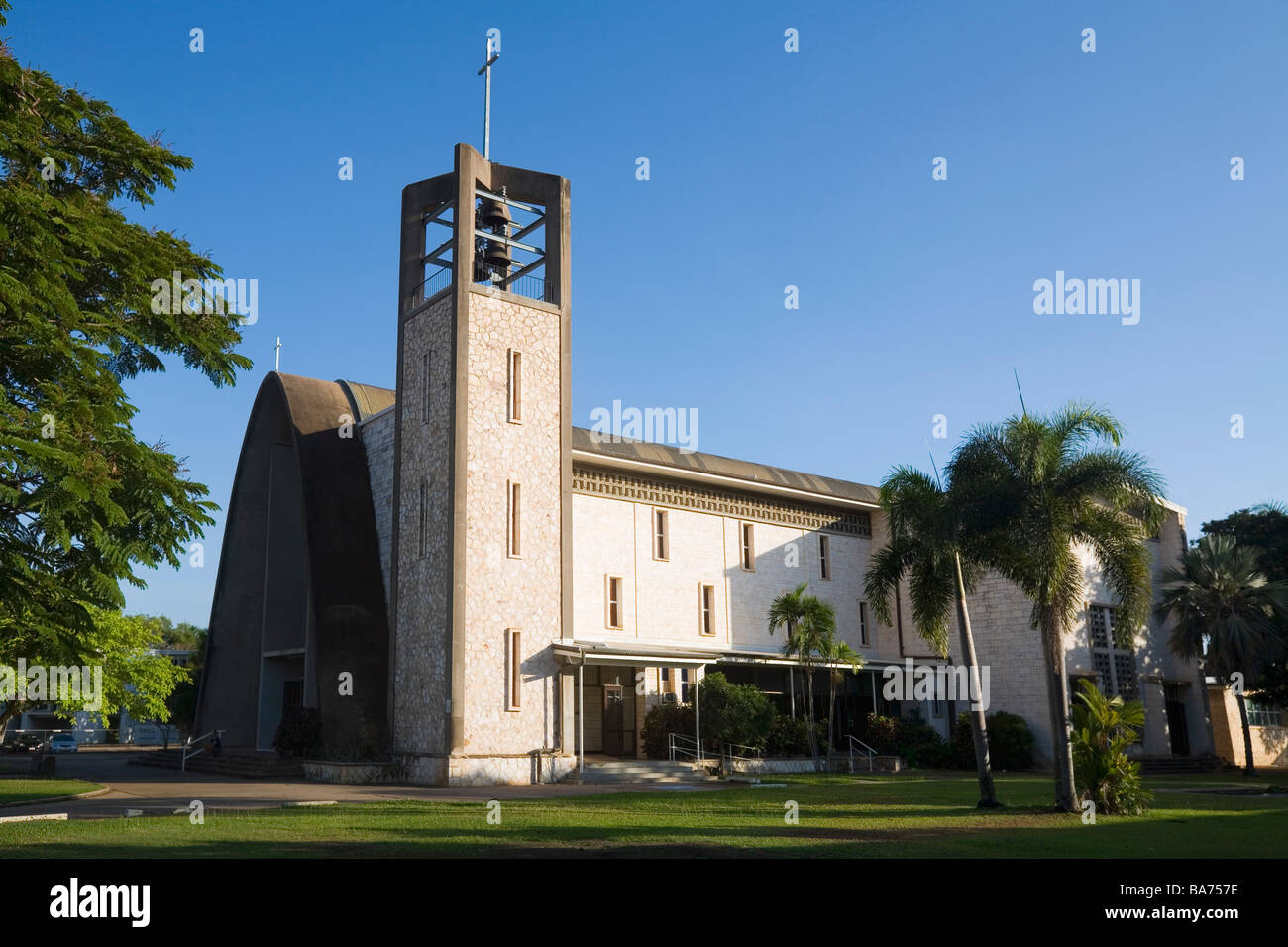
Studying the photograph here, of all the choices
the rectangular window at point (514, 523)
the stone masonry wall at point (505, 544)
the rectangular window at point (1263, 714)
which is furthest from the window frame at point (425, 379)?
the rectangular window at point (1263, 714)

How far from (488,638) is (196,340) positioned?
13.1 meters

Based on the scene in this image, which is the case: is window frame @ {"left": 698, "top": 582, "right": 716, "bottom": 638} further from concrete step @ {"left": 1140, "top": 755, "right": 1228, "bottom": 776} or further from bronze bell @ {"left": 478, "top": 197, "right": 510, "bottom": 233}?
concrete step @ {"left": 1140, "top": 755, "right": 1228, "bottom": 776}

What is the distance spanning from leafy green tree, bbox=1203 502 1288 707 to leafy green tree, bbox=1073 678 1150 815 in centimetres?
2579

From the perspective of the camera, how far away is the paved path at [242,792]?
17641 millimetres

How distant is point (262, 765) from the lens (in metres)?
27.4

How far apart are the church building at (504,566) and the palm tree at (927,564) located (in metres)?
9.11

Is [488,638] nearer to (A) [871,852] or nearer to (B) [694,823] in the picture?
(B) [694,823]

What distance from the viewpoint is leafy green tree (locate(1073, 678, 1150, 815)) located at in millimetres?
17844

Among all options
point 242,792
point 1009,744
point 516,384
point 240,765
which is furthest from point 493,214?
point 1009,744

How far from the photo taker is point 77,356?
12500mm

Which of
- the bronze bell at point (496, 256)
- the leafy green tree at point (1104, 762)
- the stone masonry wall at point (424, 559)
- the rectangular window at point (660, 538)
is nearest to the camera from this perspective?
the leafy green tree at point (1104, 762)

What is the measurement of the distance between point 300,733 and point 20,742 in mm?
35803

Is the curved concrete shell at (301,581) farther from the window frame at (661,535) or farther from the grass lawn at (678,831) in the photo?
the grass lawn at (678,831)
